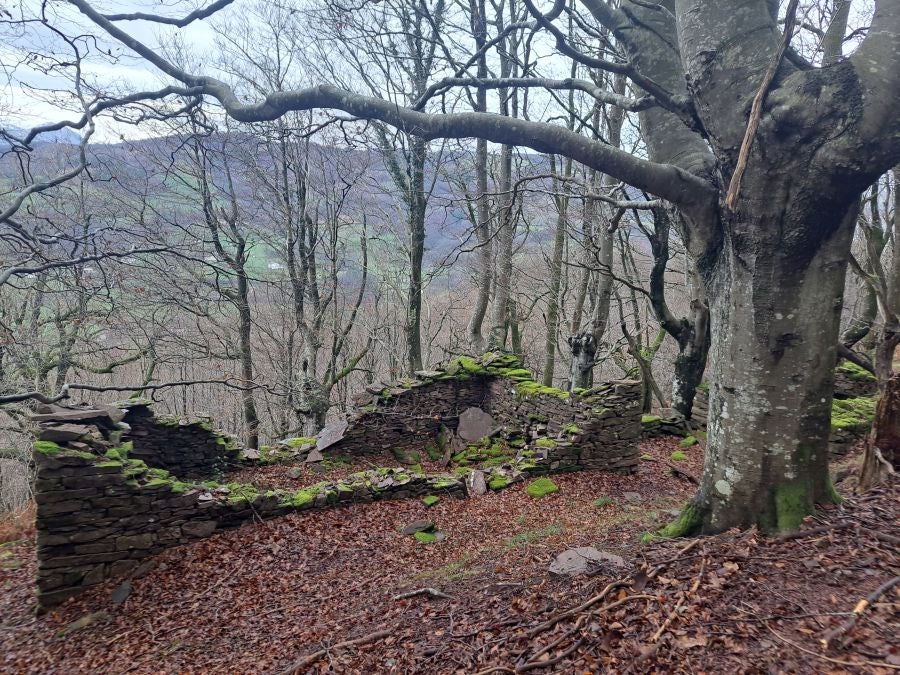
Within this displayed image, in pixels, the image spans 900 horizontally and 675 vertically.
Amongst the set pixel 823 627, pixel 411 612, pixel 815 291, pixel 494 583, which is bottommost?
pixel 411 612

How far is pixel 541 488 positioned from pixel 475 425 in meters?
3.04

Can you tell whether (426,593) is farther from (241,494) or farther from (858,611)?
(241,494)

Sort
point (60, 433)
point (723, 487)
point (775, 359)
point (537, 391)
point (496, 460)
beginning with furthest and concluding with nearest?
point (537, 391)
point (496, 460)
point (60, 433)
point (723, 487)
point (775, 359)

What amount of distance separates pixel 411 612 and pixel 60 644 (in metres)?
3.74

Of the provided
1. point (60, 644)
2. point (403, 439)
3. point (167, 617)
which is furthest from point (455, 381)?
point (60, 644)

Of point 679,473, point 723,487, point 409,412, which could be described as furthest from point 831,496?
point 409,412

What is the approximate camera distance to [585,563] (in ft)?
10.6

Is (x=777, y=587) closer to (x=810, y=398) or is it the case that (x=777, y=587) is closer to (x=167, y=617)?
(x=810, y=398)

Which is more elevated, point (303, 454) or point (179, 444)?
point (179, 444)

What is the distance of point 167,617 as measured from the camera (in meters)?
4.61

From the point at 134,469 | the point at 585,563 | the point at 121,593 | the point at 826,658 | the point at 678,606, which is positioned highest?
the point at 826,658

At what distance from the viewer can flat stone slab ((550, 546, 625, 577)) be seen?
3.05 metres

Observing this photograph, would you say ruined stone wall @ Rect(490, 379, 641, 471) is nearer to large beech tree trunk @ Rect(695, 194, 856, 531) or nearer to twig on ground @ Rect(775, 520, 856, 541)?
large beech tree trunk @ Rect(695, 194, 856, 531)

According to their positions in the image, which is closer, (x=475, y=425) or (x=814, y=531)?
(x=814, y=531)
